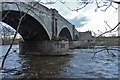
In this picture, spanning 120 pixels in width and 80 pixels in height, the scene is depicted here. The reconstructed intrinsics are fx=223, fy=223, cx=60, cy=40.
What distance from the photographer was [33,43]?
4325cm

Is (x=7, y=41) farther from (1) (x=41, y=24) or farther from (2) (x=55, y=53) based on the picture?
(2) (x=55, y=53)

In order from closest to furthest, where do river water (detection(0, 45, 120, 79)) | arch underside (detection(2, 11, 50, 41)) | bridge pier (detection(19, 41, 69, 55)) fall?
1. river water (detection(0, 45, 120, 79))
2. arch underside (detection(2, 11, 50, 41))
3. bridge pier (detection(19, 41, 69, 55))

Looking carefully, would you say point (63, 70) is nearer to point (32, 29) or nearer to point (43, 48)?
point (32, 29)

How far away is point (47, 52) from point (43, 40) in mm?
2463

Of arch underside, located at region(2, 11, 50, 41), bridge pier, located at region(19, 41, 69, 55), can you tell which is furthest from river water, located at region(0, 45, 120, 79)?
bridge pier, located at region(19, 41, 69, 55)

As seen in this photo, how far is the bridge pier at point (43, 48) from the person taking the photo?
41875 millimetres

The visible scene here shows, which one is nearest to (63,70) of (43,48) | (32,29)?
(32,29)

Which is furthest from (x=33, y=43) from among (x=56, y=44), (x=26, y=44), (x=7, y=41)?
(x=7, y=41)

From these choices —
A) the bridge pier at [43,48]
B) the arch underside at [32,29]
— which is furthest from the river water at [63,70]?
the bridge pier at [43,48]

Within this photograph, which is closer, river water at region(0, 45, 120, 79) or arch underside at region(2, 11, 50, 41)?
river water at region(0, 45, 120, 79)

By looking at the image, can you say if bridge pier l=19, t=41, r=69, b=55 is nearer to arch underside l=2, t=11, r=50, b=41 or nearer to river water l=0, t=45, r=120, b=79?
arch underside l=2, t=11, r=50, b=41

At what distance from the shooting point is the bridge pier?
41.9m

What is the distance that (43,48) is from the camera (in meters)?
42.0

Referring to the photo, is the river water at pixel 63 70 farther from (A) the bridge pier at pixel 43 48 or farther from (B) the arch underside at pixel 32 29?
(A) the bridge pier at pixel 43 48
